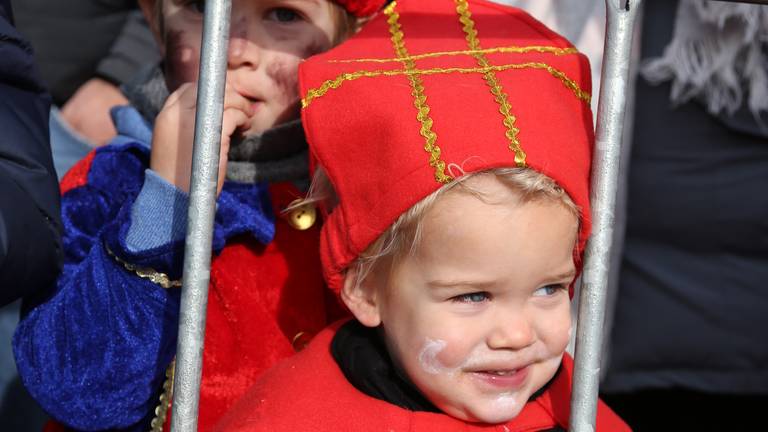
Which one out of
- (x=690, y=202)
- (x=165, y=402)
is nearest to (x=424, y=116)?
(x=165, y=402)

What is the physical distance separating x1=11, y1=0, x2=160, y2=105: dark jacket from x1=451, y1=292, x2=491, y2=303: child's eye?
145 centimetres

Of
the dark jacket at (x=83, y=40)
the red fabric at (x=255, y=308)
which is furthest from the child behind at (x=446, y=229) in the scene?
the dark jacket at (x=83, y=40)

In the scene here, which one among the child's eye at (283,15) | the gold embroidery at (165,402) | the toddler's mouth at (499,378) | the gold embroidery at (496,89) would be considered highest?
the gold embroidery at (496,89)

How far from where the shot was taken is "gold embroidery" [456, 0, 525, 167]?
1487 millimetres

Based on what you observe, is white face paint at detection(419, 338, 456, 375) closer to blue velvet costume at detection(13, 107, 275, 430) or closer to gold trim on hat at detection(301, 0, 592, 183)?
gold trim on hat at detection(301, 0, 592, 183)

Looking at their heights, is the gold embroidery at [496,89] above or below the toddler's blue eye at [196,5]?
above

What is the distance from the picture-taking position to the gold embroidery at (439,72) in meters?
1.58

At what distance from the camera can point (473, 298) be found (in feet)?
5.05

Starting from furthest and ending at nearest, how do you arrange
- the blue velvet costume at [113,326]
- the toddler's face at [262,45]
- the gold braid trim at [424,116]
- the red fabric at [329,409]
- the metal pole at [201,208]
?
the toddler's face at [262,45], the blue velvet costume at [113,326], the red fabric at [329,409], the gold braid trim at [424,116], the metal pole at [201,208]

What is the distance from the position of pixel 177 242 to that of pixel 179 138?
164mm

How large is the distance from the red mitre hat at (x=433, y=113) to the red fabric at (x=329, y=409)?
5.3 inches

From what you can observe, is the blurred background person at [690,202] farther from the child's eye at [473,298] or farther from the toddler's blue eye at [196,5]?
the child's eye at [473,298]

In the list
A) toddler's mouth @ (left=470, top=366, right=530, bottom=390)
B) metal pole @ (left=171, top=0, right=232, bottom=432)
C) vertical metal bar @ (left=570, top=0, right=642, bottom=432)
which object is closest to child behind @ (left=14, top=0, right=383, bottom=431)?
metal pole @ (left=171, top=0, right=232, bottom=432)

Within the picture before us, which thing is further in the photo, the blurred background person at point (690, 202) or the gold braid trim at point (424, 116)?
the blurred background person at point (690, 202)
